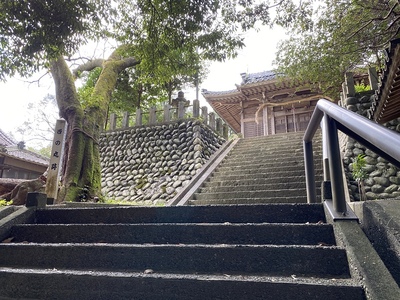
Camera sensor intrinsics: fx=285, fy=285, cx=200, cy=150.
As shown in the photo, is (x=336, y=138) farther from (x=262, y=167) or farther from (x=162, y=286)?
(x=262, y=167)

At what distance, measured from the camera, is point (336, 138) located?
2004 millimetres

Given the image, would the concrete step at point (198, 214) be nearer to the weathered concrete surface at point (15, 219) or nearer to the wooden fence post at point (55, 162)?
Answer: the weathered concrete surface at point (15, 219)

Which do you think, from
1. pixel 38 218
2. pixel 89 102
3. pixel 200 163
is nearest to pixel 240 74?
pixel 200 163

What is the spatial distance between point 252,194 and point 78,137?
13.4 feet

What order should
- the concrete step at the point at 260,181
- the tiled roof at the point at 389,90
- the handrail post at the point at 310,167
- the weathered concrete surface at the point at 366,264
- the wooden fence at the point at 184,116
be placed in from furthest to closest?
the wooden fence at the point at 184,116 < the concrete step at the point at 260,181 < the tiled roof at the point at 389,90 < the handrail post at the point at 310,167 < the weathered concrete surface at the point at 366,264

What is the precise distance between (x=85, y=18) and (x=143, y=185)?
18.2 feet

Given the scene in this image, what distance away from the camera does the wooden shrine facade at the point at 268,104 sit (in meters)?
12.7

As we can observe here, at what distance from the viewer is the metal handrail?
101cm

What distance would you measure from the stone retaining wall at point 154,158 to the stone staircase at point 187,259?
591 cm

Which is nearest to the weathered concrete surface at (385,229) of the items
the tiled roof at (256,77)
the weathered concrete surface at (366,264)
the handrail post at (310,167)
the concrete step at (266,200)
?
the weathered concrete surface at (366,264)

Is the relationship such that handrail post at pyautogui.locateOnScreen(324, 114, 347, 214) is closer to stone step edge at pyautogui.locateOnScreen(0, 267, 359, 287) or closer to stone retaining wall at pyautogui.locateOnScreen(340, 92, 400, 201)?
stone step edge at pyautogui.locateOnScreen(0, 267, 359, 287)

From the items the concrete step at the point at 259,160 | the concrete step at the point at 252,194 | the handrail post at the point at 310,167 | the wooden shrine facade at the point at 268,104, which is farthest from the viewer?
the wooden shrine facade at the point at 268,104

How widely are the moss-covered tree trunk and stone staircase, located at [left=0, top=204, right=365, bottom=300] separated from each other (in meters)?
3.76

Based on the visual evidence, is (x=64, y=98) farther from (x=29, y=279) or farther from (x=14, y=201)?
(x=29, y=279)
